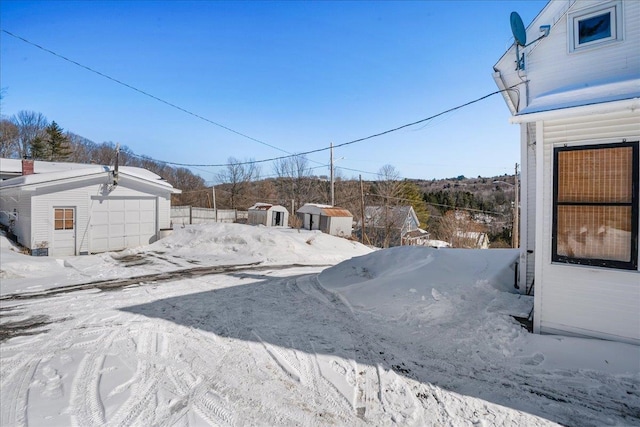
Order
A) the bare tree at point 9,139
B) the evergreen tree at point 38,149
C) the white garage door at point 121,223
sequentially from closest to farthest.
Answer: the white garage door at point 121,223 < the evergreen tree at point 38,149 < the bare tree at point 9,139

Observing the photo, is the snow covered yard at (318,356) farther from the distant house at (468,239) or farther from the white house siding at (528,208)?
the distant house at (468,239)

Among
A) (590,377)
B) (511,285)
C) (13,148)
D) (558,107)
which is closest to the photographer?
(590,377)

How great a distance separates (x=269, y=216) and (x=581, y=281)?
74.2 feet

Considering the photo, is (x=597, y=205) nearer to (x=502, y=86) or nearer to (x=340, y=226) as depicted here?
(x=502, y=86)

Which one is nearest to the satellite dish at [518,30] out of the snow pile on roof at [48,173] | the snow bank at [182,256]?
the snow bank at [182,256]

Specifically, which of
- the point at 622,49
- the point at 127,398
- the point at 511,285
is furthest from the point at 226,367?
the point at 622,49

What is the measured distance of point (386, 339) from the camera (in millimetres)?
4754

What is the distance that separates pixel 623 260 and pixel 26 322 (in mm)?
9059

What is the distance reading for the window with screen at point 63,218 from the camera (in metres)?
13.6

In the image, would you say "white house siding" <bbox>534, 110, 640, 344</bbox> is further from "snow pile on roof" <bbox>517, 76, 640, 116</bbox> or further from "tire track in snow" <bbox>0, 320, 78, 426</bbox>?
"tire track in snow" <bbox>0, 320, 78, 426</bbox>

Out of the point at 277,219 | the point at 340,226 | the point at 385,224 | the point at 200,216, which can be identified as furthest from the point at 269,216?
the point at 385,224

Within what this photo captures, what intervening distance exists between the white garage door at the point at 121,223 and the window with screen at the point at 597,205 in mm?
16321

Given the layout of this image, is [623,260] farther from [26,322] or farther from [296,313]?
[26,322]

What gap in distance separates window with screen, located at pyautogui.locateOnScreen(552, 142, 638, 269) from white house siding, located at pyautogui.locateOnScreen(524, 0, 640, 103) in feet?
4.58
